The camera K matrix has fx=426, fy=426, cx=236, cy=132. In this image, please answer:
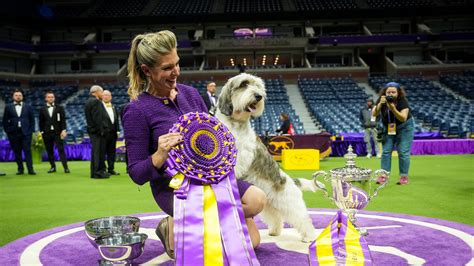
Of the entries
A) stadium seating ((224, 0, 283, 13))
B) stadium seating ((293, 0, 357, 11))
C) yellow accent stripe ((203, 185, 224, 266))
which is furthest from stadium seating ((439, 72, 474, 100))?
yellow accent stripe ((203, 185, 224, 266))

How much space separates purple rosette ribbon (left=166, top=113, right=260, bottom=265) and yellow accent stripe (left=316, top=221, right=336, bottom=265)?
45 centimetres

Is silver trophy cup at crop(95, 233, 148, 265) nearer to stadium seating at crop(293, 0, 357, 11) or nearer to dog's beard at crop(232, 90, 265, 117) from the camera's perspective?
Answer: dog's beard at crop(232, 90, 265, 117)

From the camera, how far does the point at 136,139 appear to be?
2461mm

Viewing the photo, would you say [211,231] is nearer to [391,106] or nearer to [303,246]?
[303,246]

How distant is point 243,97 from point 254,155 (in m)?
0.43

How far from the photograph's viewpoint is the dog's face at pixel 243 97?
3.08m

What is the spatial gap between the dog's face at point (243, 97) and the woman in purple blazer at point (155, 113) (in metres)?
0.50

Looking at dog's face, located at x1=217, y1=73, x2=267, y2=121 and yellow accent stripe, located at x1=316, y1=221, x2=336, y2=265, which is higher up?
dog's face, located at x1=217, y1=73, x2=267, y2=121

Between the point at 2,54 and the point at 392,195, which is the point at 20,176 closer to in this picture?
the point at 392,195

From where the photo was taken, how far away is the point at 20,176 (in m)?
9.15

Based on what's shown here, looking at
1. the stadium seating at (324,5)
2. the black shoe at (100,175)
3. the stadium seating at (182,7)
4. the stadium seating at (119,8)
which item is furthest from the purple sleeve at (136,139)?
the stadium seating at (119,8)

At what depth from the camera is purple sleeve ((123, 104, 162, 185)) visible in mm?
2438

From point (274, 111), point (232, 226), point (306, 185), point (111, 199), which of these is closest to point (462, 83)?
point (274, 111)

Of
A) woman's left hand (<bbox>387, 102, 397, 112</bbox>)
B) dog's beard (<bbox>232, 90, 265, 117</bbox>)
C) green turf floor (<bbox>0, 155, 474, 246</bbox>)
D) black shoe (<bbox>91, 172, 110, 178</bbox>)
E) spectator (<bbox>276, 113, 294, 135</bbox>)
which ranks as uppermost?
dog's beard (<bbox>232, 90, 265, 117</bbox>)
